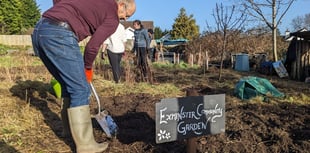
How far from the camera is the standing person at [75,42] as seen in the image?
2697mm

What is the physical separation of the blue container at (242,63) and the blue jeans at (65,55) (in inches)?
395

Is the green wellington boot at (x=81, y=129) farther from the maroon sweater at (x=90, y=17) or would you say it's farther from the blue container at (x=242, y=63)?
the blue container at (x=242, y=63)

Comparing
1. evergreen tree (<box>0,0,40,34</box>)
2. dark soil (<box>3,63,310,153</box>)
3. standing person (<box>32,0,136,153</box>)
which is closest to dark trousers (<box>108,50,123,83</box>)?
dark soil (<box>3,63,310,153</box>)

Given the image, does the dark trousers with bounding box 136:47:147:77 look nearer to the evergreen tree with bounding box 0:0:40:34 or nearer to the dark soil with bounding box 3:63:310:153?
the dark soil with bounding box 3:63:310:153

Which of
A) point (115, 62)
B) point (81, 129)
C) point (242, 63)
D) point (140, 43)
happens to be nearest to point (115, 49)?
point (115, 62)

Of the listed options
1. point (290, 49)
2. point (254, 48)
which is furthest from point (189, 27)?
point (290, 49)

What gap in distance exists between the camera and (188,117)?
2336 mm

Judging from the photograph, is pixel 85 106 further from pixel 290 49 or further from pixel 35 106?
pixel 290 49

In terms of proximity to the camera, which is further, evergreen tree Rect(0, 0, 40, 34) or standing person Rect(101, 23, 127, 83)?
evergreen tree Rect(0, 0, 40, 34)

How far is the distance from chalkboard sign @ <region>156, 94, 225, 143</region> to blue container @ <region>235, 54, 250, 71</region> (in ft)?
32.8

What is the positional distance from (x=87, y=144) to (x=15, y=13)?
139 feet

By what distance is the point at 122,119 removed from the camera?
3883 millimetres

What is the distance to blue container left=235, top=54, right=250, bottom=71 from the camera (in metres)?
12.1

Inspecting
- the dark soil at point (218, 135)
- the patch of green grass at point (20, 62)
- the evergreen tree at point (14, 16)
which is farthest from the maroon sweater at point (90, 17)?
the evergreen tree at point (14, 16)
